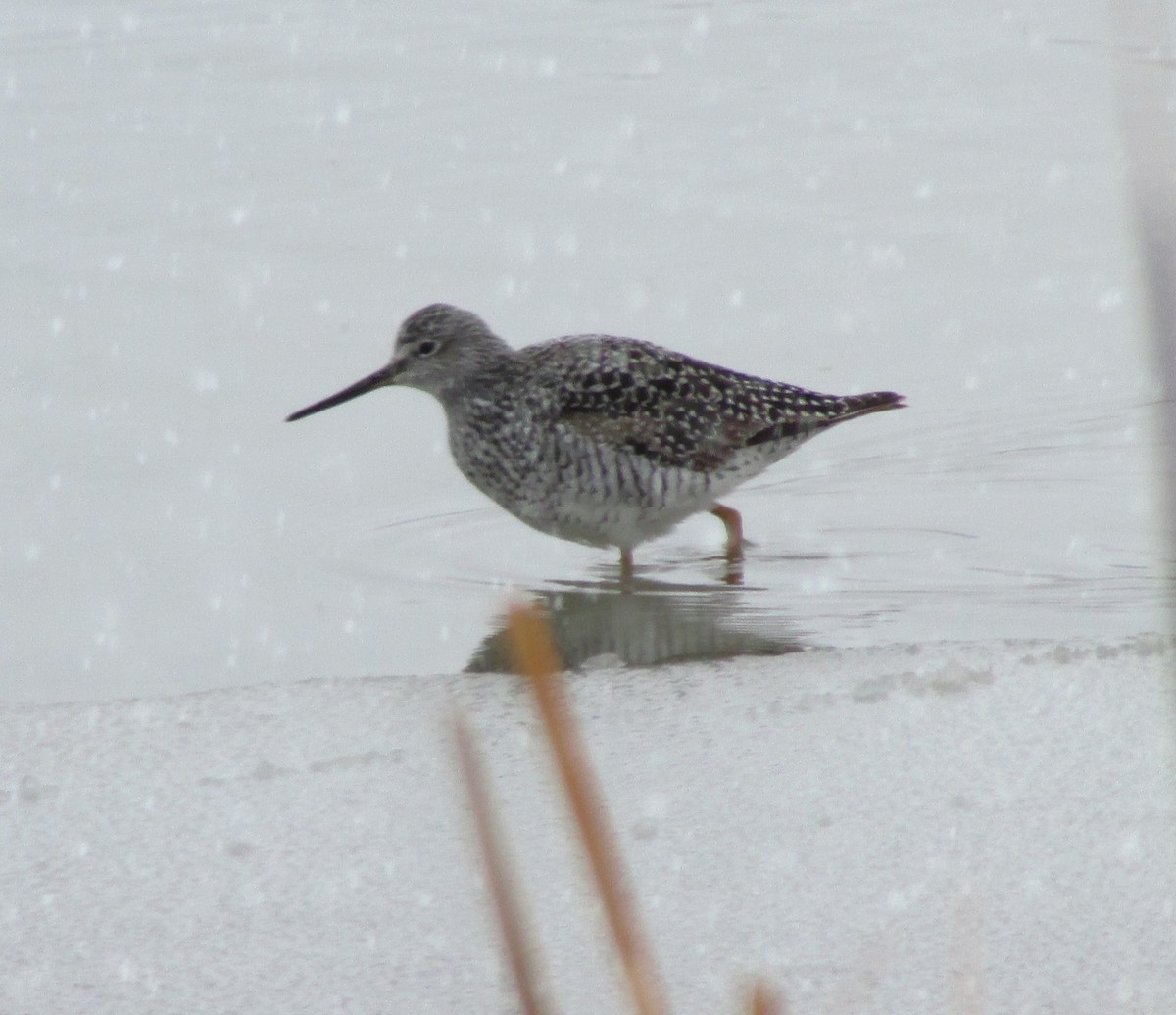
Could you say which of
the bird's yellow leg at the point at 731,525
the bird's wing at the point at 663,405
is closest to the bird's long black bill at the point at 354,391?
the bird's wing at the point at 663,405

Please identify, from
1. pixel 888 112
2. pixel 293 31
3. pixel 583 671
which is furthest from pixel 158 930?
pixel 293 31

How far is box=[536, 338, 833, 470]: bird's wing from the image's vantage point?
592cm

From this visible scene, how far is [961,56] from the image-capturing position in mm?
11430

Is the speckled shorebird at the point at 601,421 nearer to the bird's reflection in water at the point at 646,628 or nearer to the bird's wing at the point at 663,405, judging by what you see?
the bird's wing at the point at 663,405

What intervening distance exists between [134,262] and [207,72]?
10.6 feet

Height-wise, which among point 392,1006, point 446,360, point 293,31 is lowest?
point 392,1006

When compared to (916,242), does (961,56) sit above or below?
above

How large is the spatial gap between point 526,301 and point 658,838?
15.5 ft

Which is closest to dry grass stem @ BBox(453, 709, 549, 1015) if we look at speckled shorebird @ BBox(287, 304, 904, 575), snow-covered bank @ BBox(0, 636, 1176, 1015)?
snow-covered bank @ BBox(0, 636, 1176, 1015)

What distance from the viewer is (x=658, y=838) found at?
357cm

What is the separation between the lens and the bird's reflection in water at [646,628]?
501 cm

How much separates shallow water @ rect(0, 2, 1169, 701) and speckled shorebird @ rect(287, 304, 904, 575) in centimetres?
24

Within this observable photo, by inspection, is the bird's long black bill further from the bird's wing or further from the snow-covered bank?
the snow-covered bank

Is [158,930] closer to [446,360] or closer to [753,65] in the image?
[446,360]
